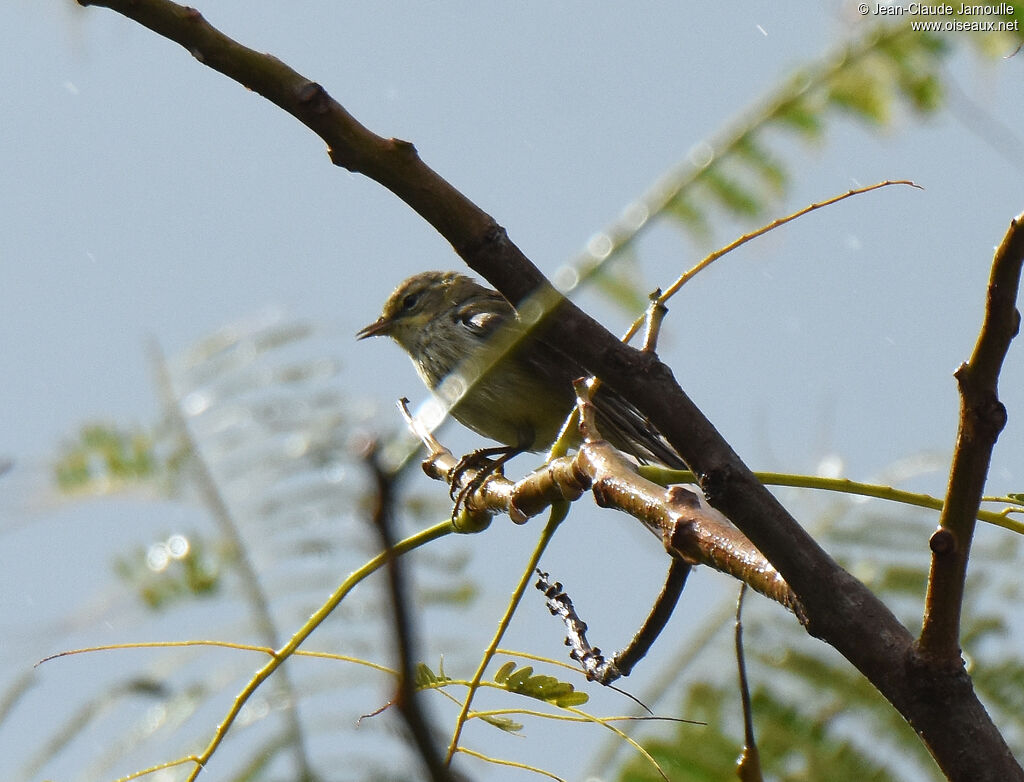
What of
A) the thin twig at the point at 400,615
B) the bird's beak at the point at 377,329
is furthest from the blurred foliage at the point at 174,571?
the bird's beak at the point at 377,329

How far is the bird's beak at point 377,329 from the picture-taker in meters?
7.73

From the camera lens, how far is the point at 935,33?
3.00m

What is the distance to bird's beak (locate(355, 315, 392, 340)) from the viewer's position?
25.3ft

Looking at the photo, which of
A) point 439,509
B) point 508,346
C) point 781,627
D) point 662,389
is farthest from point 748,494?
point 781,627

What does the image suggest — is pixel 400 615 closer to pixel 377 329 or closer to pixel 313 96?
pixel 313 96

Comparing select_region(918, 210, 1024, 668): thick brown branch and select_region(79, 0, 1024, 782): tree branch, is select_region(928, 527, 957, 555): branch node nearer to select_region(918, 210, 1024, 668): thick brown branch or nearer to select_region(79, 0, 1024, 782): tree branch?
select_region(918, 210, 1024, 668): thick brown branch

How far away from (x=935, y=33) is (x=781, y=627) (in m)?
1.97

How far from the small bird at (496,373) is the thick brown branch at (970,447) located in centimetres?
292

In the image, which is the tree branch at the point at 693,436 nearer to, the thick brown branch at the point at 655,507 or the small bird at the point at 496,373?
the thick brown branch at the point at 655,507

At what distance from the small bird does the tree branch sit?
104 inches

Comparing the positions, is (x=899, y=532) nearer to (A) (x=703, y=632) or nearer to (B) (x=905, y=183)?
(A) (x=703, y=632)

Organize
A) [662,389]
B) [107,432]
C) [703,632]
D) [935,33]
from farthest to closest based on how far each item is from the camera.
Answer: [703,632]
[107,432]
[935,33]
[662,389]

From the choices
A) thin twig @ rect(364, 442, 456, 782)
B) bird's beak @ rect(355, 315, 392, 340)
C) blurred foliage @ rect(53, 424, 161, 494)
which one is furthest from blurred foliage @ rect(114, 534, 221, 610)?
bird's beak @ rect(355, 315, 392, 340)

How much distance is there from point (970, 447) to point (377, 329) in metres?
6.35
